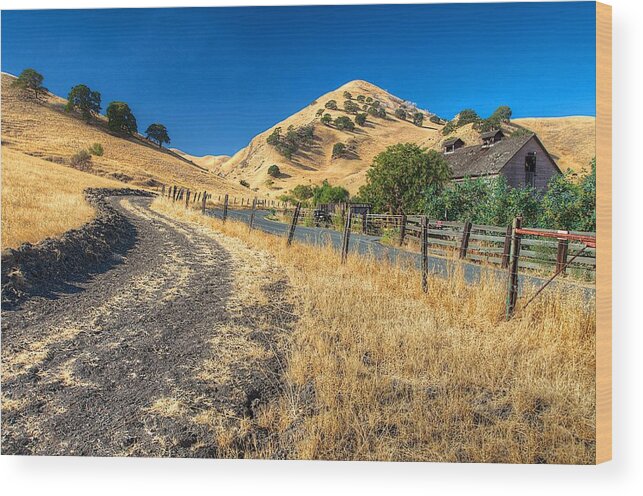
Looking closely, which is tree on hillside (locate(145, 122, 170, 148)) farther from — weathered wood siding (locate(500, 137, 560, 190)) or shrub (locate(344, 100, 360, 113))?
weathered wood siding (locate(500, 137, 560, 190))

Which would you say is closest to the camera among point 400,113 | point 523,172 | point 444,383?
point 444,383

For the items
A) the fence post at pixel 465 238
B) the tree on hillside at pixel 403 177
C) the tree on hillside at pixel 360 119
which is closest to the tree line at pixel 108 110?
the tree on hillside at pixel 360 119

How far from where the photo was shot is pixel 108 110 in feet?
14.3

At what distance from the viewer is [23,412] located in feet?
10.1

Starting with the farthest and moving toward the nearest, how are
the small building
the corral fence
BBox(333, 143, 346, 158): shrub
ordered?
the small building, BBox(333, 143, 346, 158): shrub, the corral fence

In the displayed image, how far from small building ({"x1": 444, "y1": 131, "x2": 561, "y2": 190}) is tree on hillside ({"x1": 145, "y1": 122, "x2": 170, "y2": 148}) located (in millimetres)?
4540

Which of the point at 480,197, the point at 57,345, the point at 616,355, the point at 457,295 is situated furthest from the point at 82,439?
the point at 480,197

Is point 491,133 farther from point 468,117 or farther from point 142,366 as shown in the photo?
point 142,366

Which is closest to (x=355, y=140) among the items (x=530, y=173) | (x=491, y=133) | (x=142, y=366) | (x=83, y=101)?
(x=491, y=133)

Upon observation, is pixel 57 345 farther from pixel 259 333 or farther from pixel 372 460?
pixel 372 460

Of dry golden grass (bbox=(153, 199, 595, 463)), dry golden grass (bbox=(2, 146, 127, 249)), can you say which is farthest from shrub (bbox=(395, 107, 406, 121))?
dry golden grass (bbox=(2, 146, 127, 249))

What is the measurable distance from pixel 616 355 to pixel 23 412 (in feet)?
14.3

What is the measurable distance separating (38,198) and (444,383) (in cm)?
525

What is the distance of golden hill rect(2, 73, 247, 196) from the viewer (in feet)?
13.8
